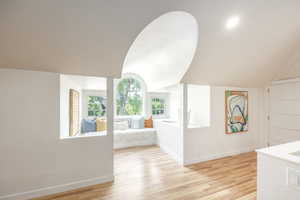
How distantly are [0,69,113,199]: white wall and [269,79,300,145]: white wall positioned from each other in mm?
4690

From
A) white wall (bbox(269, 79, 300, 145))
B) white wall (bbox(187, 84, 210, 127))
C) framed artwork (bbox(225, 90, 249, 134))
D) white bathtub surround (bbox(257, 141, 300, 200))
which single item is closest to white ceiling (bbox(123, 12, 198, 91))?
white wall (bbox(187, 84, 210, 127))

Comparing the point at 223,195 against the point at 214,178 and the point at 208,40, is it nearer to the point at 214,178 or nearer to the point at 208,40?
the point at 214,178

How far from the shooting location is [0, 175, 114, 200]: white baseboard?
2.05 meters

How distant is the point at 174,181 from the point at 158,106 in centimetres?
337

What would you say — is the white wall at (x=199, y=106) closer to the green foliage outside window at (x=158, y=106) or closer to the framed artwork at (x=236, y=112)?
the framed artwork at (x=236, y=112)

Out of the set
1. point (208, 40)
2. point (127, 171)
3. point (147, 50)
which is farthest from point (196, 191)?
point (147, 50)

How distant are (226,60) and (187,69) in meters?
0.88

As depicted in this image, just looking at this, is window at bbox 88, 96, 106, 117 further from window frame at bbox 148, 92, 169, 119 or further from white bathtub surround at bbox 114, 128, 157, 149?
window frame at bbox 148, 92, 169, 119

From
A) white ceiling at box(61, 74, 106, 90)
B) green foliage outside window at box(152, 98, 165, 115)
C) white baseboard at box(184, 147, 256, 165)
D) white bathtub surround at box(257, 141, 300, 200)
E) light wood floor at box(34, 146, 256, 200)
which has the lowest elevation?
light wood floor at box(34, 146, 256, 200)

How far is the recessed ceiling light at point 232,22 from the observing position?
92.0 inches

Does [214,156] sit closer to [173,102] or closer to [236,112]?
[236,112]

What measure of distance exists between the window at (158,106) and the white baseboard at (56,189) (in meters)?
3.32

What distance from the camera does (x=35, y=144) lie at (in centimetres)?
215

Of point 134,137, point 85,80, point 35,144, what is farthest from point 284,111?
point 35,144
